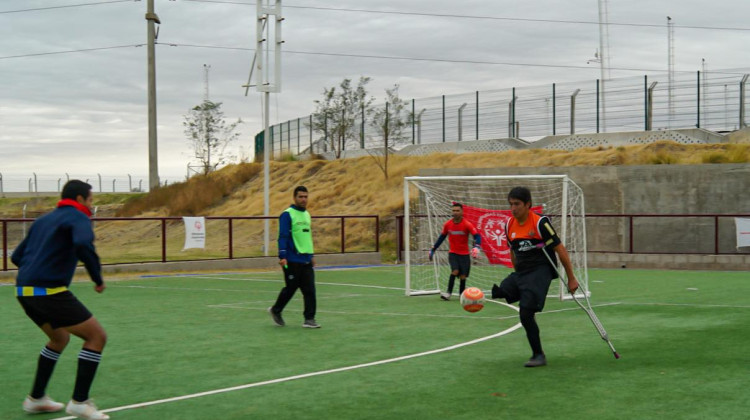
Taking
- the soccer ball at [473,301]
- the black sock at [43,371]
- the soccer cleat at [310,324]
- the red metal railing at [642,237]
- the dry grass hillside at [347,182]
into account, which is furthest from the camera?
the dry grass hillside at [347,182]

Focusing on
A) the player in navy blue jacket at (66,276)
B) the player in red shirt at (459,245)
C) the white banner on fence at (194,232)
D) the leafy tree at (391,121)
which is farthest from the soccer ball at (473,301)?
the leafy tree at (391,121)

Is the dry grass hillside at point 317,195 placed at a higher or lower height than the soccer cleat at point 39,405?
higher

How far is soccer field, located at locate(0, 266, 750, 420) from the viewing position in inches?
297

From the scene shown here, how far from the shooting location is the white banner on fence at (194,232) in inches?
1045

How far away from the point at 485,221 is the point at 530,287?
38.8ft

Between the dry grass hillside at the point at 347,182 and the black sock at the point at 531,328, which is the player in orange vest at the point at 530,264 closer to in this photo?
the black sock at the point at 531,328

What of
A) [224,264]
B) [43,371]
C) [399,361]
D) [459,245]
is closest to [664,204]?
[224,264]

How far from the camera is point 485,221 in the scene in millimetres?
21172

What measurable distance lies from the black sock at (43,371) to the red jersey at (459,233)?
1019cm

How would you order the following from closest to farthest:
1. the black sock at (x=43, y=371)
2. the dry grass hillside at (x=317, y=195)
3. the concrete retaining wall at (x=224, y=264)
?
1. the black sock at (x=43, y=371)
2. the concrete retaining wall at (x=224, y=264)
3. the dry grass hillside at (x=317, y=195)

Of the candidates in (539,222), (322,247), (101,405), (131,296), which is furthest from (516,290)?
(322,247)

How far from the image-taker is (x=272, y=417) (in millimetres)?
7184

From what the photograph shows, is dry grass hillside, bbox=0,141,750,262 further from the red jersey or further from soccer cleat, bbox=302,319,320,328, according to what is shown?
soccer cleat, bbox=302,319,320,328

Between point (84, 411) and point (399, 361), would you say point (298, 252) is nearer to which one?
point (399, 361)
